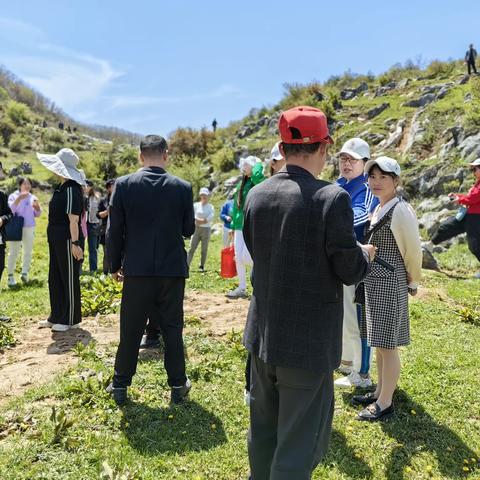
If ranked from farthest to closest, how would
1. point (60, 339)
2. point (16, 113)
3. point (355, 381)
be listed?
1. point (16, 113)
2. point (60, 339)
3. point (355, 381)

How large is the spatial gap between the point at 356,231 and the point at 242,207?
2.68 metres

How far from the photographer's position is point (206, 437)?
11.4 feet

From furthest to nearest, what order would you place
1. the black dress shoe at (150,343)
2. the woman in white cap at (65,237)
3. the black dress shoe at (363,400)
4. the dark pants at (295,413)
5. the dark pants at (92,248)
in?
the dark pants at (92,248)
the woman in white cap at (65,237)
the black dress shoe at (150,343)
the black dress shoe at (363,400)
the dark pants at (295,413)

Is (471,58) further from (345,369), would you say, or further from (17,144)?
(17,144)

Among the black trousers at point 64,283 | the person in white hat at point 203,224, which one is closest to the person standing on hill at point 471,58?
the person in white hat at point 203,224

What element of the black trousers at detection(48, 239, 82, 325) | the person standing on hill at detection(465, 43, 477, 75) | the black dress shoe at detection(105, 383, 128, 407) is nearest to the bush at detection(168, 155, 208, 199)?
the person standing on hill at detection(465, 43, 477, 75)

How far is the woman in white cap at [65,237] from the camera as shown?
5422mm

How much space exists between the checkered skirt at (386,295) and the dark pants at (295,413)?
1.28m

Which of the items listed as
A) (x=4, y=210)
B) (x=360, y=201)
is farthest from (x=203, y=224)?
(x=360, y=201)

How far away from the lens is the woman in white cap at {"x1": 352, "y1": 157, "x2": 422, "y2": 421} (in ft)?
11.1

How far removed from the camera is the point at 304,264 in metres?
2.13

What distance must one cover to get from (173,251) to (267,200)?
1.66m

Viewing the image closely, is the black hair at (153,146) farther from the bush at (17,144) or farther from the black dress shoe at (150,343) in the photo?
the bush at (17,144)

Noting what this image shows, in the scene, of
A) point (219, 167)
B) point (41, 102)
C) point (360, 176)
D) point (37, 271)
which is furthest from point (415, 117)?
point (41, 102)
